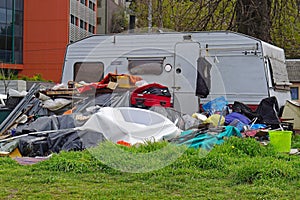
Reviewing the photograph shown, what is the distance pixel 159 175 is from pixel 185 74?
5991 millimetres

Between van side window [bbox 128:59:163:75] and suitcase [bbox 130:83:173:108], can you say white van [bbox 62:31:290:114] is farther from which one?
suitcase [bbox 130:83:173:108]

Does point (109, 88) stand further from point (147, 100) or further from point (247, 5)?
point (247, 5)

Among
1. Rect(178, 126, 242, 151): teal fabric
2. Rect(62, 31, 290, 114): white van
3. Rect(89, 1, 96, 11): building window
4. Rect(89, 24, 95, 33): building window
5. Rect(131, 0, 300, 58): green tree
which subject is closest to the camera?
Rect(178, 126, 242, 151): teal fabric

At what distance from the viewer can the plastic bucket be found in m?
8.12

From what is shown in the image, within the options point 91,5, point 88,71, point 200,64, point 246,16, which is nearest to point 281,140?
point 200,64

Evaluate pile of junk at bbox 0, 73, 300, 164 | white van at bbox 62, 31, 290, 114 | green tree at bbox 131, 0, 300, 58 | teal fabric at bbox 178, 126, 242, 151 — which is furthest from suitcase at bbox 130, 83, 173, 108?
green tree at bbox 131, 0, 300, 58

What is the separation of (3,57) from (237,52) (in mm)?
31598

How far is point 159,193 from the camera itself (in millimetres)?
5320

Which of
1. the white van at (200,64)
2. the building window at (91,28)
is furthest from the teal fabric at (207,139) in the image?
the building window at (91,28)

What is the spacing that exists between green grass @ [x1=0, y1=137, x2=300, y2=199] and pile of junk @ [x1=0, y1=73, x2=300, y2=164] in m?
0.82

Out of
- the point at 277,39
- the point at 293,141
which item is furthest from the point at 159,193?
the point at 277,39

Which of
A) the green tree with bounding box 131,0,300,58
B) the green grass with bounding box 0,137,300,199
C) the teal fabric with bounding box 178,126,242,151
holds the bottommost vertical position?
the green grass with bounding box 0,137,300,199

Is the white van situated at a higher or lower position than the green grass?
higher

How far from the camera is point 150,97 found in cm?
1034
